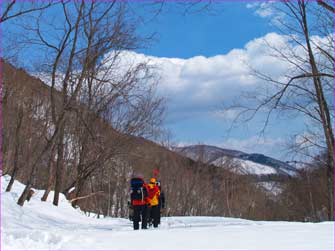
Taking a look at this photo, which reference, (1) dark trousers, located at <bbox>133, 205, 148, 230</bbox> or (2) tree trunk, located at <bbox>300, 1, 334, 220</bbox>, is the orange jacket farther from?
(2) tree trunk, located at <bbox>300, 1, 334, 220</bbox>

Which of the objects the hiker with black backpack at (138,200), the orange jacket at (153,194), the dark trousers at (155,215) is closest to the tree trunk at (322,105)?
the dark trousers at (155,215)

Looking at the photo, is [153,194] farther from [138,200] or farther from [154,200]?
[138,200]

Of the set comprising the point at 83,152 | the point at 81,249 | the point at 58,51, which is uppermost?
the point at 58,51

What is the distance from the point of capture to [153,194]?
13172 mm

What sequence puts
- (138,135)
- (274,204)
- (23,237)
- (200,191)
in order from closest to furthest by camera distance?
(23,237), (138,135), (200,191), (274,204)

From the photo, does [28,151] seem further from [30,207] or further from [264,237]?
[264,237]

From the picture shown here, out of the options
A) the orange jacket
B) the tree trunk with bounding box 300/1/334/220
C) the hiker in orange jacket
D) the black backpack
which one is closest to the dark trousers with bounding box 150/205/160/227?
the hiker in orange jacket

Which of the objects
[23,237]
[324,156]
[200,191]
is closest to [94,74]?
[324,156]

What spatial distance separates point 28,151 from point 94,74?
241 inches

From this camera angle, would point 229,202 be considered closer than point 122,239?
No

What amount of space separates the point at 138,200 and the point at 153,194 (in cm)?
71

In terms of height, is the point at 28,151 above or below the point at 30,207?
above

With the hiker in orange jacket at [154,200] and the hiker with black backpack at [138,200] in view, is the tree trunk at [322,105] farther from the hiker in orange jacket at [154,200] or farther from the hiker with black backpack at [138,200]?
the hiker with black backpack at [138,200]

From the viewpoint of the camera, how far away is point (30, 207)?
16844mm
